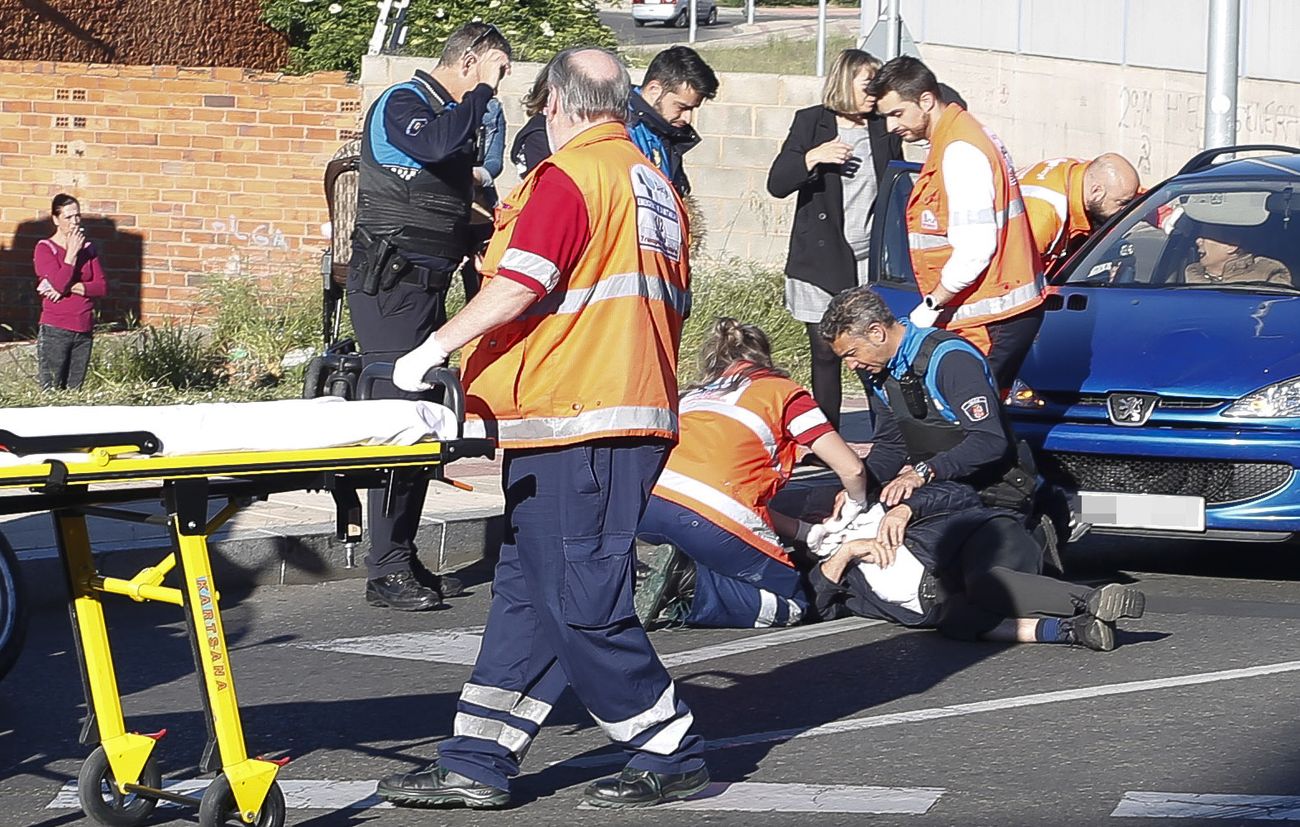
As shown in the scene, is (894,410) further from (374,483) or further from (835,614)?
(374,483)

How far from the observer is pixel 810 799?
507 centimetres

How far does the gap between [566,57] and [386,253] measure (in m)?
2.51

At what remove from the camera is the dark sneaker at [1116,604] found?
6602 mm

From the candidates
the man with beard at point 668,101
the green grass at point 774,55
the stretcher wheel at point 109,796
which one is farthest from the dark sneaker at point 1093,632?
the green grass at point 774,55

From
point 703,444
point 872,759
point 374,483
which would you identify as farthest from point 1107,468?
point 374,483

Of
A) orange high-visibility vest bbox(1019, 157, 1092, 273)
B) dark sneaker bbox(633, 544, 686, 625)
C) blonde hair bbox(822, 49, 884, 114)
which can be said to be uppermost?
blonde hair bbox(822, 49, 884, 114)

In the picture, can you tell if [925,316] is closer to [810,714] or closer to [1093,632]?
[1093,632]

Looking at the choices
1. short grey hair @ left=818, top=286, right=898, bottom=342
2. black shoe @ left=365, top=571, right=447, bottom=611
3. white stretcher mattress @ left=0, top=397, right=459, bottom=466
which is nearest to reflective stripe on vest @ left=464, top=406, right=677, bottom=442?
white stretcher mattress @ left=0, top=397, right=459, bottom=466

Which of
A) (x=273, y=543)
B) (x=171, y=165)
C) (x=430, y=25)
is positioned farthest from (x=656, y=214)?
(x=430, y=25)

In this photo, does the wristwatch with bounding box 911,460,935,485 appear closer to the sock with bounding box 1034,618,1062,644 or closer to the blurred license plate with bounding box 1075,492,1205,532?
the sock with bounding box 1034,618,1062,644

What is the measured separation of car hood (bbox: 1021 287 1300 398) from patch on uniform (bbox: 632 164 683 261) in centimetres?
324

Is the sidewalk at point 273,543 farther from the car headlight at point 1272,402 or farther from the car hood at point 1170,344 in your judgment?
the car headlight at point 1272,402

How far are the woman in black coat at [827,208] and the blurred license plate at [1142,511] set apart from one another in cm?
→ 198

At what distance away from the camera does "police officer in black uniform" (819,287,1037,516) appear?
7.21m
